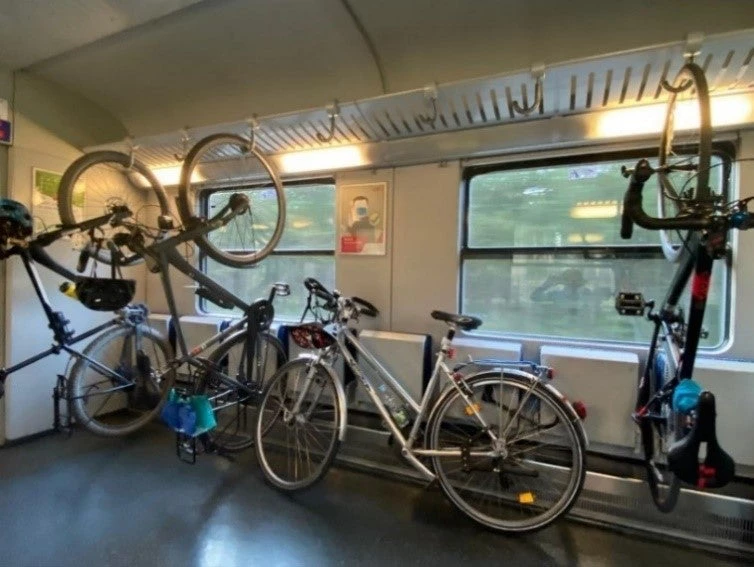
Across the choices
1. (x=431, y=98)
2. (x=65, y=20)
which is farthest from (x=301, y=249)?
(x=65, y=20)

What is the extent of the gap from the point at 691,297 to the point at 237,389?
2414 mm

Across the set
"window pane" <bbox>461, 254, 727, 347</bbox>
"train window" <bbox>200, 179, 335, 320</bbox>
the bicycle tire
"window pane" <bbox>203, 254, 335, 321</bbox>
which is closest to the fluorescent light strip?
"window pane" <bbox>461, 254, 727, 347</bbox>

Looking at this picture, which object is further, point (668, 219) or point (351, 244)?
point (351, 244)

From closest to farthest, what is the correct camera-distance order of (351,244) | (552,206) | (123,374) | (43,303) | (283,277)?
(552,206) < (43,303) < (351,244) < (123,374) < (283,277)

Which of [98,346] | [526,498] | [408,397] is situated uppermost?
[98,346]

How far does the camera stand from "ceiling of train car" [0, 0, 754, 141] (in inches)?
72.4

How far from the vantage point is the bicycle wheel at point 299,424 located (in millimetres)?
2154

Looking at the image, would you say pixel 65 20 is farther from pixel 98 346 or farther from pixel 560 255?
pixel 560 255

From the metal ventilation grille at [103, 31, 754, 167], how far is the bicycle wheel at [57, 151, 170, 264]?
0.30m

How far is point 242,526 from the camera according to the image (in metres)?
1.89

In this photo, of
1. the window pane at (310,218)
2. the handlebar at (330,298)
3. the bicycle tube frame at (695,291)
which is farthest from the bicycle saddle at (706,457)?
the window pane at (310,218)

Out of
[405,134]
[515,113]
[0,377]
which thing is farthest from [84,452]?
[515,113]

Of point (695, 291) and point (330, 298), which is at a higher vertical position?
point (695, 291)

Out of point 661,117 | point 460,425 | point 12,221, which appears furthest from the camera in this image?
point 12,221
